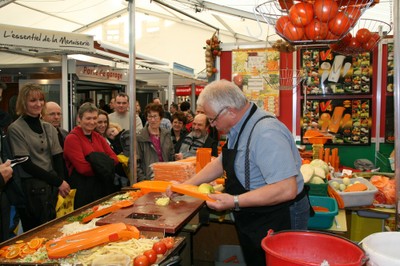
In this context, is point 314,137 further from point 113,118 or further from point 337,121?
point 113,118

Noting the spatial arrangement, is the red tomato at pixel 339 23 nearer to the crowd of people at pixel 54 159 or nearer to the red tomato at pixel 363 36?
the red tomato at pixel 363 36

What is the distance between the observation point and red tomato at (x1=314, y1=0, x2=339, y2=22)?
8.07 ft

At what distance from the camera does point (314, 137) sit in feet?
17.4

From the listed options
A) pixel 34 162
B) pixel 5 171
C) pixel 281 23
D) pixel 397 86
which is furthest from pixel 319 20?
pixel 34 162

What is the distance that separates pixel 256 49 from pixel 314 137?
1607mm

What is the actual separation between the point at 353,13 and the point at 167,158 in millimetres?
2547

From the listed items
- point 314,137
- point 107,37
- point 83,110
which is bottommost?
point 314,137

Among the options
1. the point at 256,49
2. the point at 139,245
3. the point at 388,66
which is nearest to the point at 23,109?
the point at 139,245

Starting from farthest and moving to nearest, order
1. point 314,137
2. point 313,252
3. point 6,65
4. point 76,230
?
point 6,65
point 314,137
point 76,230
point 313,252

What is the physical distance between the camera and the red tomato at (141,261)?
5.86 feet

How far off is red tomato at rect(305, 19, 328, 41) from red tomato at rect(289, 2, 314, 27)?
0.14 feet

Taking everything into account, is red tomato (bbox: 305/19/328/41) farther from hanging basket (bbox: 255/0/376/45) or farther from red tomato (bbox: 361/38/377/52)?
red tomato (bbox: 361/38/377/52)

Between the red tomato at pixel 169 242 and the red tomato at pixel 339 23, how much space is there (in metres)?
1.68

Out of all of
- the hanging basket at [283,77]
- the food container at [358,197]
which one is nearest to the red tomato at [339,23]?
the food container at [358,197]
